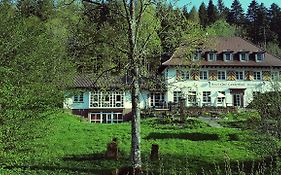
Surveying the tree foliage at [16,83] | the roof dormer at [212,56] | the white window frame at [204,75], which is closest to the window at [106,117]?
the white window frame at [204,75]

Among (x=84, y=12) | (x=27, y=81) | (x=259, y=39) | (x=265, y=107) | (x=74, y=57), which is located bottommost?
(x=265, y=107)

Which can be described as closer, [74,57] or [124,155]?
Result: [74,57]

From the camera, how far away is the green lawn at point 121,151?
1477 centimetres

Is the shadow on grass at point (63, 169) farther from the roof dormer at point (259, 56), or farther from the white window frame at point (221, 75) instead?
the roof dormer at point (259, 56)

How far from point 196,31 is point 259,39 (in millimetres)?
83728

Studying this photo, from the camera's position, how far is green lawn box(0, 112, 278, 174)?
582 inches

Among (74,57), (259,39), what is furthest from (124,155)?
(259,39)

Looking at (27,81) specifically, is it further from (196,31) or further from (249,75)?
(249,75)

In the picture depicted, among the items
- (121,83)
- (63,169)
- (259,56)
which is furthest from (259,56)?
(63,169)

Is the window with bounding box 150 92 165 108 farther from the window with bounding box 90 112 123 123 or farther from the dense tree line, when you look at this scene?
the dense tree line

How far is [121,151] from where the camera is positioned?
19.0 meters

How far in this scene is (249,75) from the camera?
56375mm

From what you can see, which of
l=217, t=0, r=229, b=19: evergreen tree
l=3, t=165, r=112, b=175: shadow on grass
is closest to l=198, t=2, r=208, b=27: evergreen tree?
l=217, t=0, r=229, b=19: evergreen tree

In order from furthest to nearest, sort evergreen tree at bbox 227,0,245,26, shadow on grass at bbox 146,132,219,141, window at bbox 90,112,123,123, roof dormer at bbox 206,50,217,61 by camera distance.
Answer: evergreen tree at bbox 227,0,245,26 < roof dormer at bbox 206,50,217,61 < window at bbox 90,112,123,123 < shadow on grass at bbox 146,132,219,141
